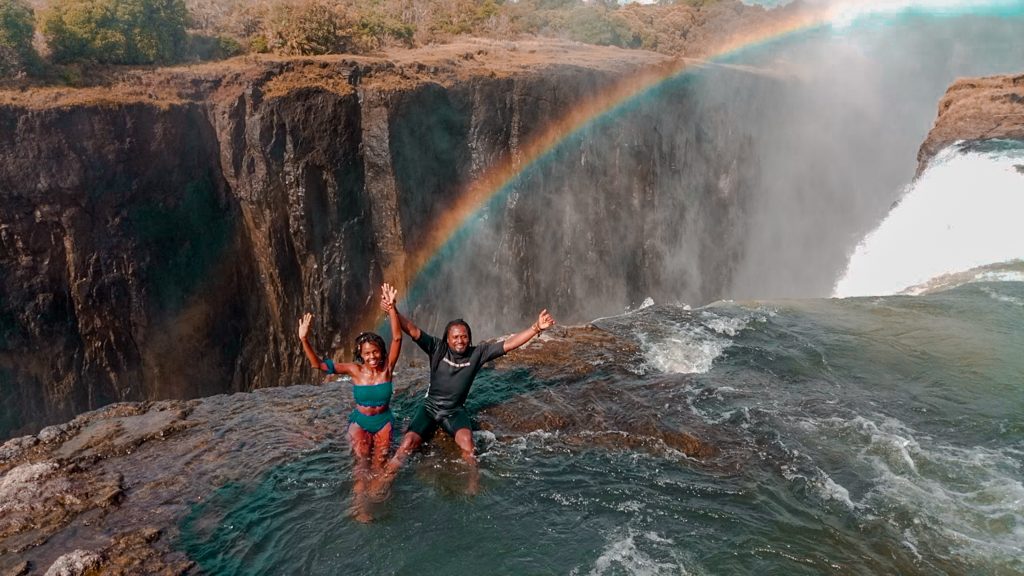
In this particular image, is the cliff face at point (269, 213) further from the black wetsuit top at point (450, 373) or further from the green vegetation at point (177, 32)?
the black wetsuit top at point (450, 373)

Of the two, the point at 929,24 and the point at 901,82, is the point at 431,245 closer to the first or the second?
the point at 901,82

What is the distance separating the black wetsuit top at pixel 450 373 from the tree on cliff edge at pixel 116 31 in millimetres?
13012

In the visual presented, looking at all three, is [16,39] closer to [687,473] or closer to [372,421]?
[372,421]

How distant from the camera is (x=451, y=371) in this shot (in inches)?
240

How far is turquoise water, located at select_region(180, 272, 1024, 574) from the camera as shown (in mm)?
4391

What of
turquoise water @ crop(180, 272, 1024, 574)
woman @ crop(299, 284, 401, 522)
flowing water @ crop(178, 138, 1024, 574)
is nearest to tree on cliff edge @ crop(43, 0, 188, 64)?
flowing water @ crop(178, 138, 1024, 574)

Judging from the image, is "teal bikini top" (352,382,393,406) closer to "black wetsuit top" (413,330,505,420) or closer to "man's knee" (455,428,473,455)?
"black wetsuit top" (413,330,505,420)

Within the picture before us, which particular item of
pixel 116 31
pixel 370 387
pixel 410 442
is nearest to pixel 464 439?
pixel 410 442

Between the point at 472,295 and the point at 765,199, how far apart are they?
1817cm

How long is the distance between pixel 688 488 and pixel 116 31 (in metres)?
16.0

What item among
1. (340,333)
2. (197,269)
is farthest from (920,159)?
(197,269)

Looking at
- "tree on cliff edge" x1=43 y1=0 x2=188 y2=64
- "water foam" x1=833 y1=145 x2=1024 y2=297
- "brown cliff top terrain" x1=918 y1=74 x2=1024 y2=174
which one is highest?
"tree on cliff edge" x1=43 y1=0 x2=188 y2=64

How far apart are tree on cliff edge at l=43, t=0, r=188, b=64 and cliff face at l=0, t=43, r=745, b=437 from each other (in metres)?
1.04

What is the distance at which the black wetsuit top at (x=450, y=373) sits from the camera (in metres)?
6.04
